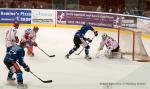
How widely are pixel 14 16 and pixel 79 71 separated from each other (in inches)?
350

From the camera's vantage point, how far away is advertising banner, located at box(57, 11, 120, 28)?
18.2 m

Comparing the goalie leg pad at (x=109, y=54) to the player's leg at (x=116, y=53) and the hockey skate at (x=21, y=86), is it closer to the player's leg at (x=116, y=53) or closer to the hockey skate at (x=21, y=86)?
the player's leg at (x=116, y=53)

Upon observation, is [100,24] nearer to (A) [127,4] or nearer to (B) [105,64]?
(A) [127,4]

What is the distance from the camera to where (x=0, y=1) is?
20297 mm

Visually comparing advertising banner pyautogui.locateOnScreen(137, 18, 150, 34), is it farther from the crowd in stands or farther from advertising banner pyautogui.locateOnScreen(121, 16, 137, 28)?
the crowd in stands

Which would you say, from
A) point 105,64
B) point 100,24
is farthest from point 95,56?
point 100,24

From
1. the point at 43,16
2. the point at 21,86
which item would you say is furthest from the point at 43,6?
the point at 21,86

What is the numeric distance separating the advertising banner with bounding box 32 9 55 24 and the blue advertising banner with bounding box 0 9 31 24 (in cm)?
25

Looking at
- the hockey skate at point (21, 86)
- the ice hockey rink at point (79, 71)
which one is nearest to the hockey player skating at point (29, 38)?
the ice hockey rink at point (79, 71)

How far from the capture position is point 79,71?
11227mm

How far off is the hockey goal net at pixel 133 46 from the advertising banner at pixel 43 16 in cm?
600

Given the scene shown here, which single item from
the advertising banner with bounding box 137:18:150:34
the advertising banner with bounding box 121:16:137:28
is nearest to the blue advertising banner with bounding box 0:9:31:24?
the advertising banner with bounding box 121:16:137:28

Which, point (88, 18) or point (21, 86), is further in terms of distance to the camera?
point (88, 18)

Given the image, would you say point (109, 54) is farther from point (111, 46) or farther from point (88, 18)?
point (88, 18)
